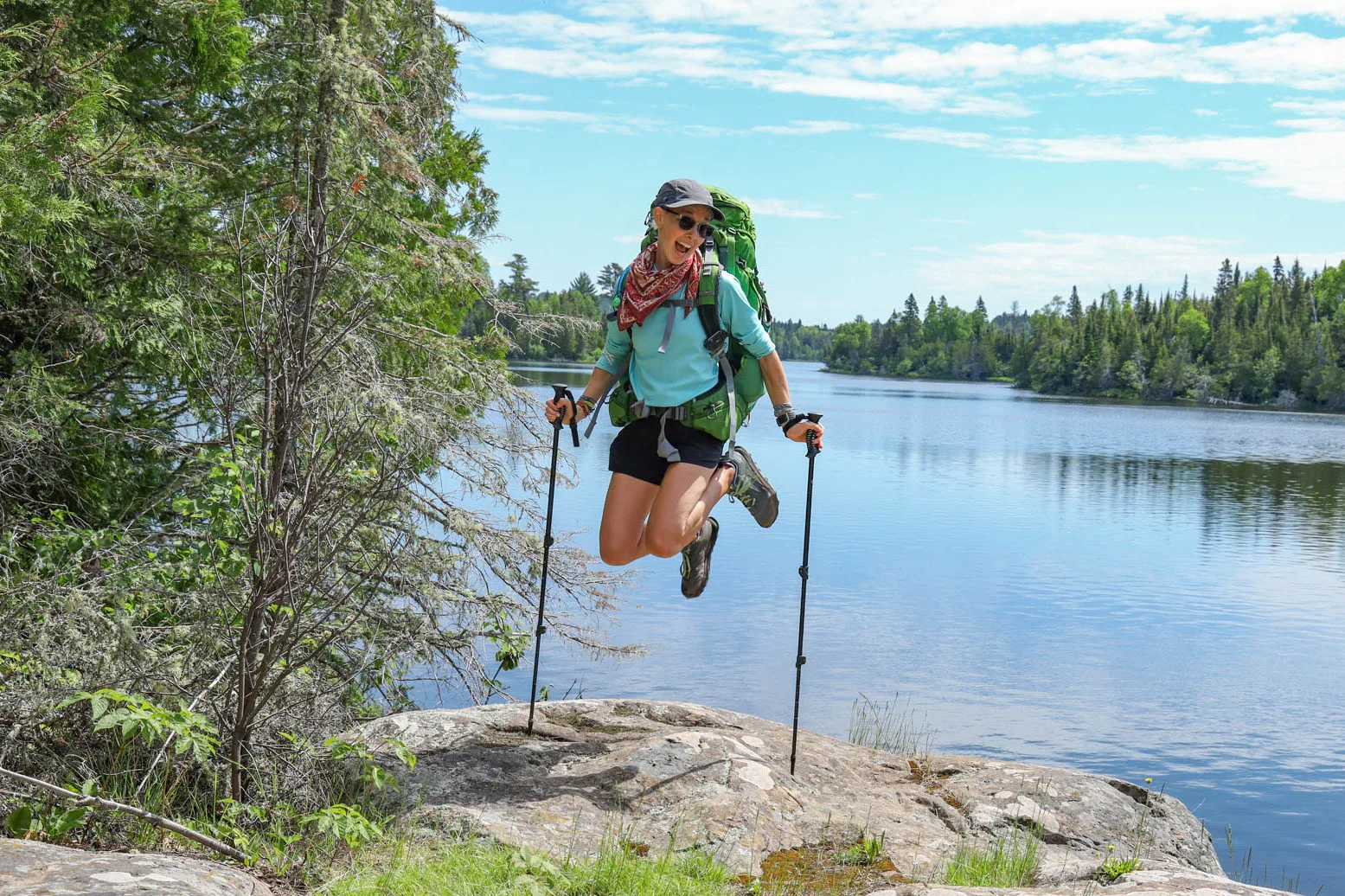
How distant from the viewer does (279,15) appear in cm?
1193

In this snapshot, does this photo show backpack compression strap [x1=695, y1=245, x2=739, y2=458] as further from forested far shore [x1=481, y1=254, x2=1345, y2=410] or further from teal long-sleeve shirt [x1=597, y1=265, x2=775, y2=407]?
forested far shore [x1=481, y1=254, x2=1345, y2=410]

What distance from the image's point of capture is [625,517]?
244 inches

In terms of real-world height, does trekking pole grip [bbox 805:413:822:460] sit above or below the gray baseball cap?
below

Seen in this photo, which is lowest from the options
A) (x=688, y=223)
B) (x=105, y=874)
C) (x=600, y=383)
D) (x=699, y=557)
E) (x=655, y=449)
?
(x=105, y=874)

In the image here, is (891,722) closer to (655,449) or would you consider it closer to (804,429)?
(804,429)

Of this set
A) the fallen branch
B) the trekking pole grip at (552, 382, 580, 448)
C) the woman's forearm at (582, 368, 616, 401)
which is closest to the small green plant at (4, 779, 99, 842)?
the fallen branch

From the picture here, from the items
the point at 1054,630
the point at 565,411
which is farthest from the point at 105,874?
the point at 1054,630

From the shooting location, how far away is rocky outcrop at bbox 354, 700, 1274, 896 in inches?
198

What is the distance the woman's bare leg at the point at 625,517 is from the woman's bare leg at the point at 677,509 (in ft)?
0.31

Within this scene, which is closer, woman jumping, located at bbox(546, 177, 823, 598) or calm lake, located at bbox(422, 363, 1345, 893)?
woman jumping, located at bbox(546, 177, 823, 598)

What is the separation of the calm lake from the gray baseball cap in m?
8.66

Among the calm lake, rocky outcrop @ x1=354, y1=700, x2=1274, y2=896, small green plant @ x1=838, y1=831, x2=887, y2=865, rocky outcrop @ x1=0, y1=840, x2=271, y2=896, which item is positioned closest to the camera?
rocky outcrop @ x1=0, y1=840, x2=271, y2=896

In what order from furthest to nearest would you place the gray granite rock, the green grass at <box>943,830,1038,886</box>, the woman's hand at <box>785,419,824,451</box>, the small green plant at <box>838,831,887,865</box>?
the woman's hand at <box>785,419,824,451</box>, the small green plant at <box>838,831,887,865</box>, the green grass at <box>943,830,1038,886</box>, the gray granite rock

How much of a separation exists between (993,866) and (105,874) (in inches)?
134
